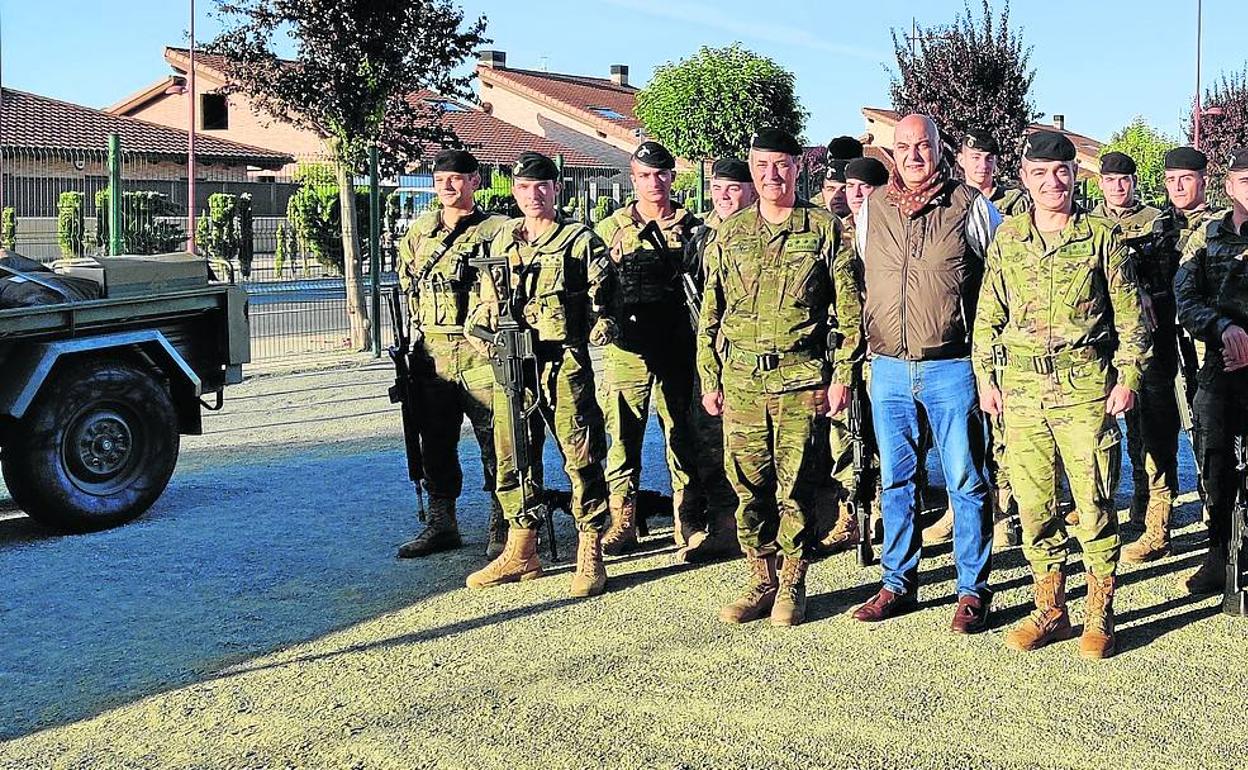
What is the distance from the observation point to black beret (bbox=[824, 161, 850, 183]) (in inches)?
295

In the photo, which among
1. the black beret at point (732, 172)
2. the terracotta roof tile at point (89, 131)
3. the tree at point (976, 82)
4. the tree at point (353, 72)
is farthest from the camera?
the terracotta roof tile at point (89, 131)

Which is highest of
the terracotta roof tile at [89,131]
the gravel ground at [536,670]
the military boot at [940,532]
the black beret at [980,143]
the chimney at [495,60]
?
the chimney at [495,60]

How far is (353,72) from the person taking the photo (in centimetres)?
1384

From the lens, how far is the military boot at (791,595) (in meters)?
5.23

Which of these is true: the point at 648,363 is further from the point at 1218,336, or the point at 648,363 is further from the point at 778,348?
the point at 1218,336

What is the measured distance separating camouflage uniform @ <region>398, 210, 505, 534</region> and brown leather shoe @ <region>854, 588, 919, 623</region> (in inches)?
75.4

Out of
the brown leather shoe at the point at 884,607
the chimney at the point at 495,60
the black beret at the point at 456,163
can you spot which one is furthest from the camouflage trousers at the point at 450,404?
the chimney at the point at 495,60

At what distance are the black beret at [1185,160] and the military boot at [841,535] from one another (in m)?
2.29

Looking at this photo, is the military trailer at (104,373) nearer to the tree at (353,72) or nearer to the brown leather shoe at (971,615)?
the brown leather shoe at (971,615)

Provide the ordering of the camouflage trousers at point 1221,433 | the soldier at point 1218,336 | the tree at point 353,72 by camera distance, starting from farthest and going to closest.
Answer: the tree at point 353,72, the camouflage trousers at point 1221,433, the soldier at point 1218,336

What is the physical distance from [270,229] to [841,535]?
1346 cm

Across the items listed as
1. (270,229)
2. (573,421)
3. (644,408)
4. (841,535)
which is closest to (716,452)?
(644,408)

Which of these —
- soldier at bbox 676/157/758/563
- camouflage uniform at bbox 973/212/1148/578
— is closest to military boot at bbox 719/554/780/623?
soldier at bbox 676/157/758/563

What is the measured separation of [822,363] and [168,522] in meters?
3.85
